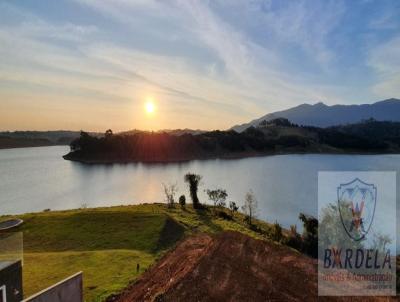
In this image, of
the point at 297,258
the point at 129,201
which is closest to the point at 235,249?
the point at 297,258

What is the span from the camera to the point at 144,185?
245ft

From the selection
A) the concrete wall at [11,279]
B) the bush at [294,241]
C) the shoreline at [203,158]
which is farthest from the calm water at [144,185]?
the concrete wall at [11,279]

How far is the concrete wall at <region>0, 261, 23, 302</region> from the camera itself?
11180mm

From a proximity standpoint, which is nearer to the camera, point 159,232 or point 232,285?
point 232,285

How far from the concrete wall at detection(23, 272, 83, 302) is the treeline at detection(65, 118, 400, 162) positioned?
10980 centimetres

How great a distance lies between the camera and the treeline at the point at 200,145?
415ft

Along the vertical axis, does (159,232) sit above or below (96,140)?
below

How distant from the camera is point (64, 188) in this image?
73.5 meters

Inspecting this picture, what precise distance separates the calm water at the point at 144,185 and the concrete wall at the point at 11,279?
1378 inches

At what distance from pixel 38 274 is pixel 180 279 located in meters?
8.51

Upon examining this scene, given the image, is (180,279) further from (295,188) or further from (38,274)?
(295,188)

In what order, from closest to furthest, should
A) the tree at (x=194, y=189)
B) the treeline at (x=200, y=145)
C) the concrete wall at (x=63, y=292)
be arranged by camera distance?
the concrete wall at (x=63, y=292)
the tree at (x=194, y=189)
the treeline at (x=200, y=145)

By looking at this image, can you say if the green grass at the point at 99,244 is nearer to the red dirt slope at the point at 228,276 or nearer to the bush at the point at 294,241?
the red dirt slope at the point at 228,276

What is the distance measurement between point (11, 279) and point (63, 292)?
6.26ft
